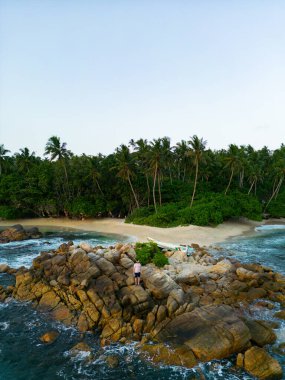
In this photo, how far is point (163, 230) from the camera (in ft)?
148

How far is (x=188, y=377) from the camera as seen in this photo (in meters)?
13.3

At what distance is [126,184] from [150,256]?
3511 centimetres

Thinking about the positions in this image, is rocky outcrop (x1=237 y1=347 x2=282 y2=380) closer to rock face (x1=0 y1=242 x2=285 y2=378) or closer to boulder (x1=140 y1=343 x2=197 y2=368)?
rock face (x1=0 y1=242 x2=285 y2=378)

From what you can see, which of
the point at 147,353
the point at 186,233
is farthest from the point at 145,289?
the point at 186,233

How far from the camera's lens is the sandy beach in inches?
1594

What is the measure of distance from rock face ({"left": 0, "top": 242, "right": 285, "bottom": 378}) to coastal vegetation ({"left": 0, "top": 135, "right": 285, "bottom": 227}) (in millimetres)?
27055

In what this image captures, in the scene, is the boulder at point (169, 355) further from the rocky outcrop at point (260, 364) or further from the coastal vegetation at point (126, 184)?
the coastal vegetation at point (126, 184)

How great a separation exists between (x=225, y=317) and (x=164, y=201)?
1811 inches

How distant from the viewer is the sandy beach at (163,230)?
40500 millimetres

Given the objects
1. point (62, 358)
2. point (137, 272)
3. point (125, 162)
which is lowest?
point (62, 358)

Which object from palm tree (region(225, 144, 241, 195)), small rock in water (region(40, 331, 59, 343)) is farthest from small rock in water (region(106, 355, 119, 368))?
palm tree (region(225, 144, 241, 195))

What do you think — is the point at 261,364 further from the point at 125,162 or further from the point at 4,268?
the point at 125,162

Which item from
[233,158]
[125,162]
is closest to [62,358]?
[125,162]

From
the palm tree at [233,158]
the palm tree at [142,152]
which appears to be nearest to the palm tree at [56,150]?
the palm tree at [142,152]
